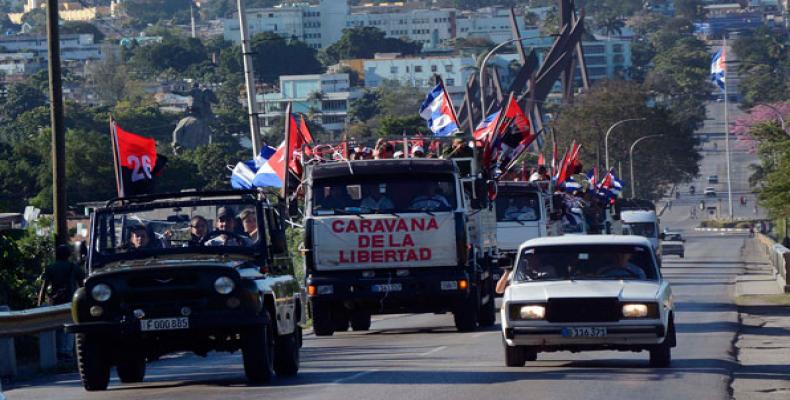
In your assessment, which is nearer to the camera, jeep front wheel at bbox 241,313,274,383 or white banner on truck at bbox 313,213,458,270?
jeep front wheel at bbox 241,313,274,383

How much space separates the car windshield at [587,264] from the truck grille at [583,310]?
3.12 feet

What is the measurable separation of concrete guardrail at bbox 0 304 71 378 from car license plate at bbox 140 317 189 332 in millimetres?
4321

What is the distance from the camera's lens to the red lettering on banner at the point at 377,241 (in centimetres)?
2536

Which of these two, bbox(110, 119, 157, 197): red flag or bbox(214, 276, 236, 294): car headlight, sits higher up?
bbox(110, 119, 157, 197): red flag

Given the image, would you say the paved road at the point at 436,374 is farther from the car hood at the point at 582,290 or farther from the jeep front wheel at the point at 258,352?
the car hood at the point at 582,290

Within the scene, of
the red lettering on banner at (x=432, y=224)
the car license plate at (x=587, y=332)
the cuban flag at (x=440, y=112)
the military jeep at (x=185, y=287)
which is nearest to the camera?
the military jeep at (x=185, y=287)

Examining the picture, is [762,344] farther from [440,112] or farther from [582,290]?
[440,112]

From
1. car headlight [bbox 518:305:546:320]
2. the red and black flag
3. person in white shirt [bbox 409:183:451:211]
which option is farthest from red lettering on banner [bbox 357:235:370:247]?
car headlight [bbox 518:305:546:320]

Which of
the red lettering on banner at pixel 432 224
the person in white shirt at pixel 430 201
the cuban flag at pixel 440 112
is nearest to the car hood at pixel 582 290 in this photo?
the red lettering on banner at pixel 432 224

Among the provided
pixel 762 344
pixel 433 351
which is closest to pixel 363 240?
pixel 433 351

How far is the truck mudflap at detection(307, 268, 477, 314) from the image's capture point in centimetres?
2552

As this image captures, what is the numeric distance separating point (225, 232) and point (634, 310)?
4.51 m

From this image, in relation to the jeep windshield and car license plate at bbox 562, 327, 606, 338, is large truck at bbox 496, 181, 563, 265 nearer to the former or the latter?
car license plate at bbox 562, 327, 606, 338

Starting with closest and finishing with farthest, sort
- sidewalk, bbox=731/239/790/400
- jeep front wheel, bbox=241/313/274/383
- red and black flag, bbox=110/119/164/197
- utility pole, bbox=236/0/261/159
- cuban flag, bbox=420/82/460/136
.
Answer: jeep front wheel, bbox=241/313/274/383 < sidewalk, bbox=731/239/790/400 < red and black flag, bbox=110/119/164/197 < utility pole, bbox=236/0/261/159 < cuban flag, bbox=420/82/460/136
